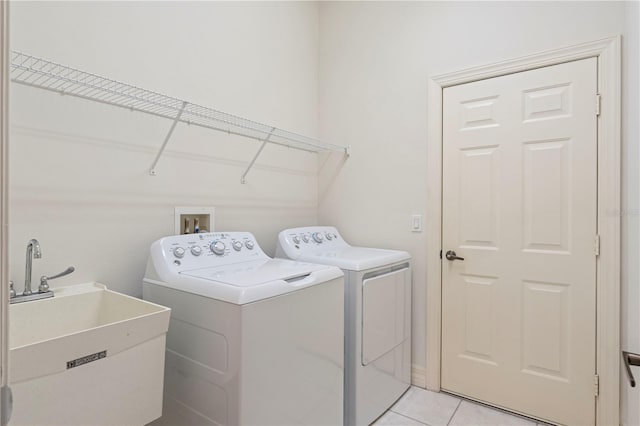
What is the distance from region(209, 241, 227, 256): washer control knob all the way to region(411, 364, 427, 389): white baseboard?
1543 millimetres

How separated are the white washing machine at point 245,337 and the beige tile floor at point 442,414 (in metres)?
0.48

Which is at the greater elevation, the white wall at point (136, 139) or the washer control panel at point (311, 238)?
the white wall at point (136, 139)

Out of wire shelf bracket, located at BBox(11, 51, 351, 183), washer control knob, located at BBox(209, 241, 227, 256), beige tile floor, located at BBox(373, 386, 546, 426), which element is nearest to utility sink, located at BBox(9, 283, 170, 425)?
washer control knob, located at BBox(209, 241, 227, 256)

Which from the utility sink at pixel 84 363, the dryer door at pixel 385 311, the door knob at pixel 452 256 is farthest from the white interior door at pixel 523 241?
the utility sink at pixel 84 363

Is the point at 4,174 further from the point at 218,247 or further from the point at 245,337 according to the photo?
the point at 218,247

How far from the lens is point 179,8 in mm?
1823

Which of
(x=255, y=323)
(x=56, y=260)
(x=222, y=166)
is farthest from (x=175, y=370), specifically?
(x=222, y=166)

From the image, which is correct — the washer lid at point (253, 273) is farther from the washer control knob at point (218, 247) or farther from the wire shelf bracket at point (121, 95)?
the wire shelf bracket at point (121, 95)

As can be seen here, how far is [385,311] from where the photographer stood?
6.40 feet

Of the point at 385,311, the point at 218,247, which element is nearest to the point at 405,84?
the point at 385,311

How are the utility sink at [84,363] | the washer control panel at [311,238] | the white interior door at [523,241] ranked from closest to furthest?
the utility sink at [84,363], the white interior door at [523,241], the washer control panel at [311,238]

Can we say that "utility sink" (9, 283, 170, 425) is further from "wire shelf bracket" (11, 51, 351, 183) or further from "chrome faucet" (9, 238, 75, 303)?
"wire shelf bracket" (11, 51, 351, 183)

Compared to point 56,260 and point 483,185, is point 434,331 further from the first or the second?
point 56,260

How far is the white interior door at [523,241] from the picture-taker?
5.92 ft
